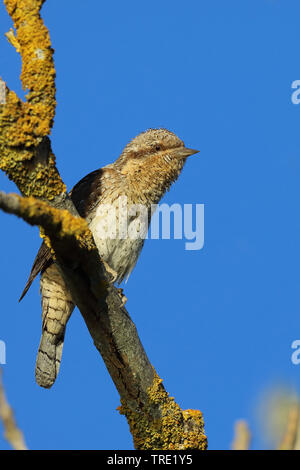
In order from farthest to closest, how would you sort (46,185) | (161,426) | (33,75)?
(161,426), (46,185), (33,75)

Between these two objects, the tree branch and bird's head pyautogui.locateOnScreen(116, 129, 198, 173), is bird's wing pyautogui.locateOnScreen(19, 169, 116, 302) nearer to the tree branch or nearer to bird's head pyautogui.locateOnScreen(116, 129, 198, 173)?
bird's head pyautogui.locateOnScreen(116, 129, 198, 173)

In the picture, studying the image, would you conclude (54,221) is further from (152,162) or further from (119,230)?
(152,162)

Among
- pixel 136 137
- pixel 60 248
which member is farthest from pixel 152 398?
pixel 136 137

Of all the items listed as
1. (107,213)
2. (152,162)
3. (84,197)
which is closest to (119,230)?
(107,213)

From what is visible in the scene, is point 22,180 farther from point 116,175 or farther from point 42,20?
point 116,175

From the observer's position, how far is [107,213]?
5.38 m

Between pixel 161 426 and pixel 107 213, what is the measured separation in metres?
1.94

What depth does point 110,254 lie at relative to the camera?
5527mm

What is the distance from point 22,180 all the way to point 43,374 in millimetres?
2546

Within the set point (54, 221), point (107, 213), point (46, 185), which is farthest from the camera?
point (107, 213)

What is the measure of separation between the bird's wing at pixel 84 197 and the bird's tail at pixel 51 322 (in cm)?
15

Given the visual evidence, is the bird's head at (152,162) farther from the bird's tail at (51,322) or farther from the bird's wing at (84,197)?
the bird's tail at (51,322)

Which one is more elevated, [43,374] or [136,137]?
[136,137]

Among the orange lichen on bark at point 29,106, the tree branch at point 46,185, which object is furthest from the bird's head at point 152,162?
the orange lichen on bark at point 29,106
